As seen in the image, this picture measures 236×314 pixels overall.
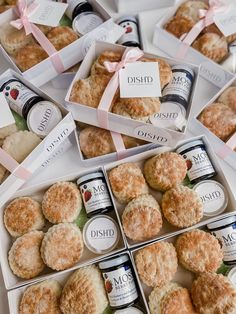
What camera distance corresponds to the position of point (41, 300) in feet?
3.69

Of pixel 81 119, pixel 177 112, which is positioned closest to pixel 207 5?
pixel 177 112

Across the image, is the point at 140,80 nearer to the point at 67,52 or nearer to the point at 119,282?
the point at 67,52

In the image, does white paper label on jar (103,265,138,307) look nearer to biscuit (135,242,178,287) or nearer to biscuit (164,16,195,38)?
biscuit (135,242,178,287)

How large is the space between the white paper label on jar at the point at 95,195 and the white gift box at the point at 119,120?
7.6 inches

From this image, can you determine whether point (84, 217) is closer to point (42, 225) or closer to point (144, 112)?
point (42, 225)

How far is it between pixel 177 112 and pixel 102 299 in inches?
24.1

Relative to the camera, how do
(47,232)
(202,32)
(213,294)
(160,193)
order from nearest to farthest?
1. (213,294)
2. (47,232)
3. (160,193)
4. (202,32)

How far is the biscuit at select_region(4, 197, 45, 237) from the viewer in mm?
1210

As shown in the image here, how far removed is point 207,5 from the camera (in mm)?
1562

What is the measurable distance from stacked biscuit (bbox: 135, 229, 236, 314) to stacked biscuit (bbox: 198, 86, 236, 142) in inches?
14.4

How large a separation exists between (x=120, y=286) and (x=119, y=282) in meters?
0.01

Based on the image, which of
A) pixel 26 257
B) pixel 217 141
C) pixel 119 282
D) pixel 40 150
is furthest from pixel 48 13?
pixel 119 282

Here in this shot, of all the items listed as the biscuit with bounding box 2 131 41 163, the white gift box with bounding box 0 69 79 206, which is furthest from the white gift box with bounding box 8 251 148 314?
the biscuit with bounding box 2 131 41 163

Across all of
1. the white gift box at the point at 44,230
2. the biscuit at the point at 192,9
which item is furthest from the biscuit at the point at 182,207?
the biscuit at the point at 192,9
